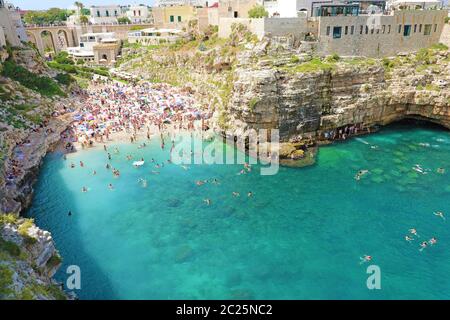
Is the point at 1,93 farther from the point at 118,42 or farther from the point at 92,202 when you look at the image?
the point at 118,42

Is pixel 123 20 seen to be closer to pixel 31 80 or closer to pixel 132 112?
pixel 31 80

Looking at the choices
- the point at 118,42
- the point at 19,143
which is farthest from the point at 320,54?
the point at 118,42

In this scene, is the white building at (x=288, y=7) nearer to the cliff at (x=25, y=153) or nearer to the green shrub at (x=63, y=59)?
the cliff at (x=25, y=153)

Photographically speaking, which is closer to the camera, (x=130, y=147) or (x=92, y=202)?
(x=92, y=202)

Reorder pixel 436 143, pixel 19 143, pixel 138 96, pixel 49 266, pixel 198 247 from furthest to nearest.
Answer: pixel 138 96 → pixel 436 143 → pixel 19 143 → pixel 198 247 → pixel 49 266

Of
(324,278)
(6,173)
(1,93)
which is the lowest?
(324,278)

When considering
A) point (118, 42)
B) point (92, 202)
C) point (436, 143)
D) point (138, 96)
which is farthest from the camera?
point (118, 42)

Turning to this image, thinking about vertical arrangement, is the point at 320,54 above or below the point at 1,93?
above
